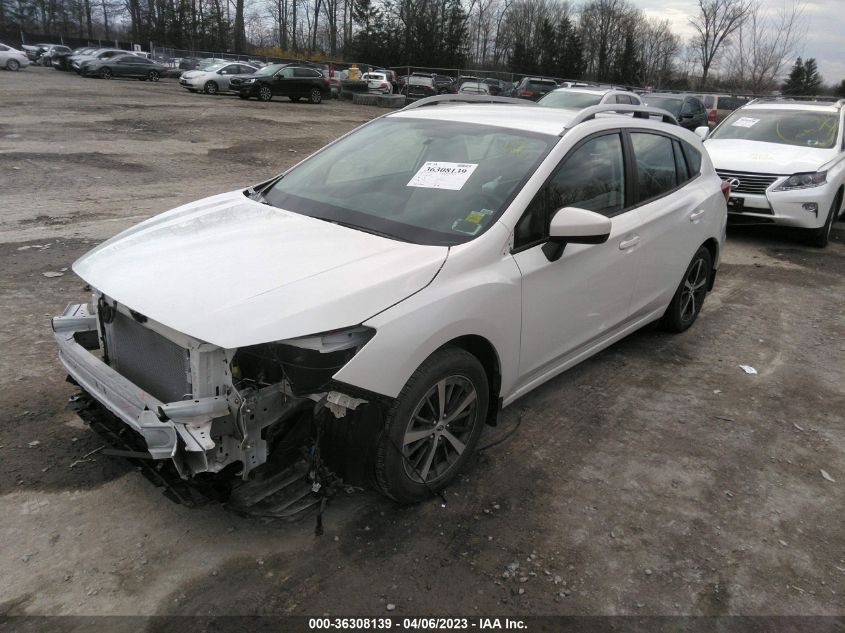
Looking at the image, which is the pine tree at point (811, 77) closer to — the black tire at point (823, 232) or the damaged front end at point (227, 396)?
the black tire at point (823, 232)

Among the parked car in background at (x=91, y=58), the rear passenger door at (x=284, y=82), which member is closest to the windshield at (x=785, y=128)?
the rear passenger door at (x=284, y=82)

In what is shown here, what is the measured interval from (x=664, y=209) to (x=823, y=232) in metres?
5.75

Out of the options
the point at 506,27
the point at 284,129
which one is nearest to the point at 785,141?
the point at 284,129

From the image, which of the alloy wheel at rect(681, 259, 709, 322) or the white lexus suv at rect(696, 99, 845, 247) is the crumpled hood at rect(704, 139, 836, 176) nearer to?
the white lexus suv at rect(696, 99, 845, 247)

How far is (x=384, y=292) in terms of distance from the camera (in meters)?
2.75

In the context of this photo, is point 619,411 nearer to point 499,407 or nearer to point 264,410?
point 499,407

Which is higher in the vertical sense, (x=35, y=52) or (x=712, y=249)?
(x=35, y=52)

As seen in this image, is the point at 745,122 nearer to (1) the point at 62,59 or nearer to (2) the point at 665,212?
(2) the point at 665,212

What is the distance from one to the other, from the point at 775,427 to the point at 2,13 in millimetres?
77984

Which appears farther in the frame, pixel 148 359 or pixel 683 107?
pixel 683 107

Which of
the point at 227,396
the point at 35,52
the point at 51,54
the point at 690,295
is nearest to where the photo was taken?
the point at 227,396

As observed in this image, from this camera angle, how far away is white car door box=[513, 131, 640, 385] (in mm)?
3438

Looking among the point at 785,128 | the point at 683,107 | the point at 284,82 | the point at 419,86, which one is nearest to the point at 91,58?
the point at 284,82

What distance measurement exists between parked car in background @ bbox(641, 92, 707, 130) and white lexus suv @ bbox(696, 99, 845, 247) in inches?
245
